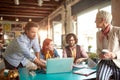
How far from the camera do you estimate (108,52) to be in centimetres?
187

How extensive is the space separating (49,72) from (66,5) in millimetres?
4288

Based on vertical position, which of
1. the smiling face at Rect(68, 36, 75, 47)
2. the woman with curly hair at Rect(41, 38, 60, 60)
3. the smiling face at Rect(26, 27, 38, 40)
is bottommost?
the woman with curly hair at Rect(41, 38, 60, 60)

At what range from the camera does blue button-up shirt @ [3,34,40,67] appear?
2.64 m

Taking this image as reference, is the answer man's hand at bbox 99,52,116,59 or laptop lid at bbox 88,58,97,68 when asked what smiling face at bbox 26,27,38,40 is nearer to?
laptop lid at bbox 88,58,97,68

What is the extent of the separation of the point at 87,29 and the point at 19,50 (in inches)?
125

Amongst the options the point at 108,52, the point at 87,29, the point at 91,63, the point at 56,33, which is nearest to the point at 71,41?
the point at 91,63

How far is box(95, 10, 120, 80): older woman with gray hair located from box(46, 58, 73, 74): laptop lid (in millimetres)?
494

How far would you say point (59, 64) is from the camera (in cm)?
234

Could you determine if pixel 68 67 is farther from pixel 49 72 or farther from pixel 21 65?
pixel 21 65

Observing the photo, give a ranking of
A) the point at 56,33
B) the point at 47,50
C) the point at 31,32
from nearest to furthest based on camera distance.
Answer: the point at 31,32
the point at 47,50
the point at 56,33

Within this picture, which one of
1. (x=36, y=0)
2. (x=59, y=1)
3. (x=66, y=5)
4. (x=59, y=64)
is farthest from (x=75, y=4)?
(x=59, y=64)

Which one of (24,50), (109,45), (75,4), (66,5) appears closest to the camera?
(109,45)

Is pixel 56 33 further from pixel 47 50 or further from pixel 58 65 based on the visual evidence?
pixel 58 65

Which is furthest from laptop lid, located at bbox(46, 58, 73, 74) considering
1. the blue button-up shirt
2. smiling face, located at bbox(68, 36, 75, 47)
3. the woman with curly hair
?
smiling face, located at bbox(68, 36, 75, 47)
